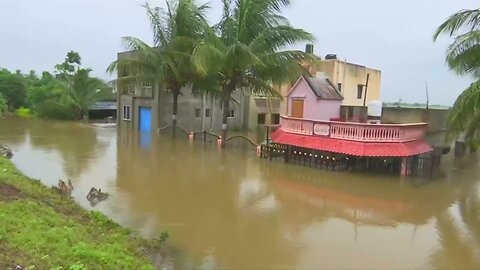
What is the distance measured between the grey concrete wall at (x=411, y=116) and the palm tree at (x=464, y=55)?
5598 mm

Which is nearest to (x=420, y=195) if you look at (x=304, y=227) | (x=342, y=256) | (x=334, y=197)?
(x=334, y=197)

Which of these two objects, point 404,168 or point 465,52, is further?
point 404,168

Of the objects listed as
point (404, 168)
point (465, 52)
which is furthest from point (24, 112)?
point (465, 52)

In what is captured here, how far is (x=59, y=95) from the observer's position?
3681 cm

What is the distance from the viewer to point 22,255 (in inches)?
182

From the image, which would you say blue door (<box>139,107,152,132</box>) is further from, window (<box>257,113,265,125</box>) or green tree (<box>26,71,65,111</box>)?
green tree (<box>26,71,65,111</box>)

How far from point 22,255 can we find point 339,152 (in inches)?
445

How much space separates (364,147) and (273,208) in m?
5.36

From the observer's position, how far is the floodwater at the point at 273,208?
697cm

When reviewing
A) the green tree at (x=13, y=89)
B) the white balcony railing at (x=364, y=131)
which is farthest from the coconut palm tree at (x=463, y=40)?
the green tree at (x=13, y=89)

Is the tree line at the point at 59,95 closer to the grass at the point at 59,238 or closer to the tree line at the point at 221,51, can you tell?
the tree line at the point at 221,51

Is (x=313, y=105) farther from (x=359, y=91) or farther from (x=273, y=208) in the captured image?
(x=359, y=91)

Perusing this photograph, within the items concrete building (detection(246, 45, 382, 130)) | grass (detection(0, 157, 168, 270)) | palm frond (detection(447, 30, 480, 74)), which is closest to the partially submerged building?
palm frond (detection(447, 30, 480, 74))

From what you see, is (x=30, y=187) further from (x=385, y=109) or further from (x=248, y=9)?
(x=385, y=109)
